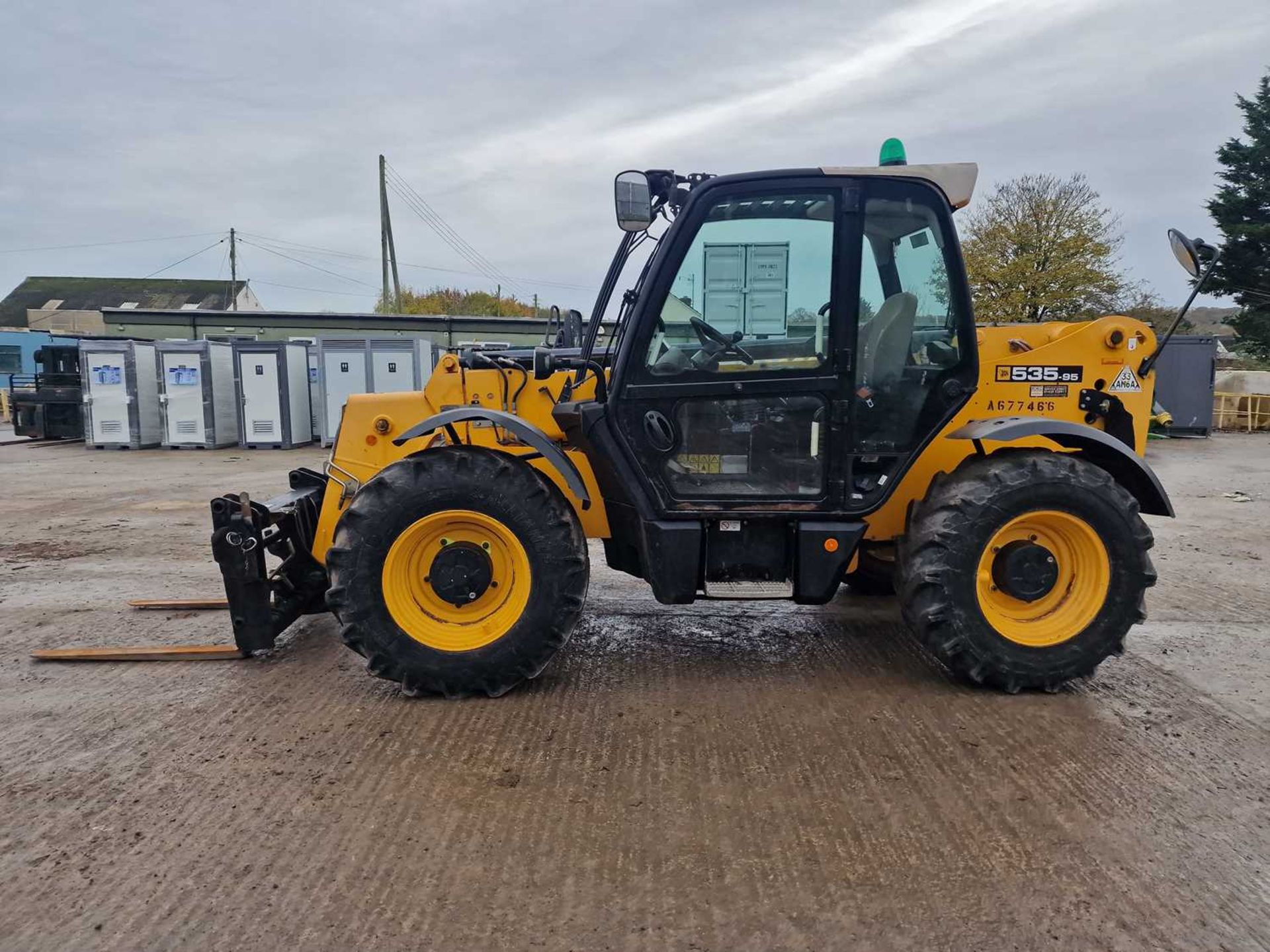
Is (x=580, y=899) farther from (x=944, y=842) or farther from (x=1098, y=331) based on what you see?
(x=1098, y=331)

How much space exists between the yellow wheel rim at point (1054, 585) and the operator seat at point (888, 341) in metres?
0.87

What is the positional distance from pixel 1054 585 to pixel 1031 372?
3.45 feet

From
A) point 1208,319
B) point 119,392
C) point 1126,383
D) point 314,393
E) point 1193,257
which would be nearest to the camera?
point 1193,257

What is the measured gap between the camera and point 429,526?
12.9ft

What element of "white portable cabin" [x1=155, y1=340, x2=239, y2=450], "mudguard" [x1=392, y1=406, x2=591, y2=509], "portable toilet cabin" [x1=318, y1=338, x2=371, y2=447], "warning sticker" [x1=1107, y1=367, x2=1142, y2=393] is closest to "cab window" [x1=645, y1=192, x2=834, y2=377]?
"mudguard" [x1=392, y1=406, x2=591, y2=509]

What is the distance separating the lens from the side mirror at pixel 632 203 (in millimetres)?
3750

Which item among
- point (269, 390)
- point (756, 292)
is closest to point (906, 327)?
point (756, 292)

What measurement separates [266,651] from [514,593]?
158 centimetres

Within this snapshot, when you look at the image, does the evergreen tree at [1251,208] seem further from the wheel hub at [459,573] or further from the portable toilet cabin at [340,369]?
the wheel hub at [459,573]

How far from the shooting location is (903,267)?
4000 millimetres

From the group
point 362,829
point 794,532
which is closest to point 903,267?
point 794,532

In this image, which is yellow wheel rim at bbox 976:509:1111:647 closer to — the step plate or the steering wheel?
the step plate

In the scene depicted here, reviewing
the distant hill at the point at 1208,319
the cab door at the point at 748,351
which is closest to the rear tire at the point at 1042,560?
the cab door at the point at 748,351

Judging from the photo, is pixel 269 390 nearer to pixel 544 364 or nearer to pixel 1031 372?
pixel 544 364
